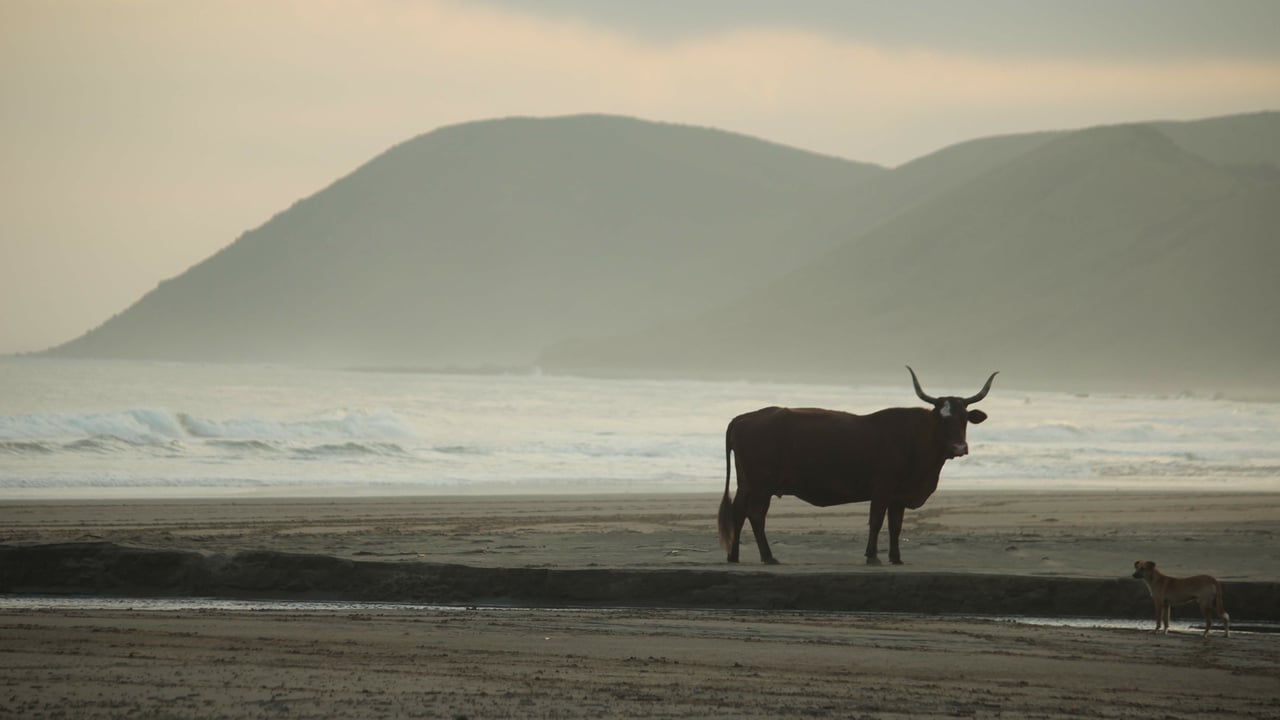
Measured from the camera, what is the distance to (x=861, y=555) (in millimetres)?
15492

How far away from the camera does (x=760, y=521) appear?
50.3 feet

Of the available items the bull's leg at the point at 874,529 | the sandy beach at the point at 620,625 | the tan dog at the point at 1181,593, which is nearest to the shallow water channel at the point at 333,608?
the sandy beach at the point at 620,625

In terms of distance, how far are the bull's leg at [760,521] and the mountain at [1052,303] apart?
132459 mm

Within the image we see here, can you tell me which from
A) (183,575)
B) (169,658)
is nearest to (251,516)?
(183,575)

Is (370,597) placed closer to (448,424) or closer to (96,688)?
(96,688)

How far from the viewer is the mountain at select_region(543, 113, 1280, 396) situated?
160m

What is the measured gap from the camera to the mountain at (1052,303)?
159750mm

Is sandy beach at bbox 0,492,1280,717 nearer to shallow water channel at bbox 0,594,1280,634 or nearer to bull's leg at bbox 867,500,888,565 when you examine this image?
shallow water channel at bbox 0,594,1280,634

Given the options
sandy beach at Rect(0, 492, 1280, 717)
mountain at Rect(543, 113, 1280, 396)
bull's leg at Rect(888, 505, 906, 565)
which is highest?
mountain at Rect(543, 113, 1280, 396)

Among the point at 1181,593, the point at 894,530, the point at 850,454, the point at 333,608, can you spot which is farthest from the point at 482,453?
the point at 1181,593

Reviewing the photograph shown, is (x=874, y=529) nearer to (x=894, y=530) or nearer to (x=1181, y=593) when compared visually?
(x=894, y=530)

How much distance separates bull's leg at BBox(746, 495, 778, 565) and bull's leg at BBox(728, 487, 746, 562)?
0.08 metres

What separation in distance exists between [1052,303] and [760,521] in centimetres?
16720

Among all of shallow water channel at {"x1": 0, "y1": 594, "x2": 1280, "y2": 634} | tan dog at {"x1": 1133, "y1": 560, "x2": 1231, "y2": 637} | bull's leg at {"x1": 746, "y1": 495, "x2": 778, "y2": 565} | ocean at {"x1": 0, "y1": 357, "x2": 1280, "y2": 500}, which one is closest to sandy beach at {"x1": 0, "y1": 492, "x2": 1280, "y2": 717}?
shallow water channel at {"x1": 0, "y1": 594, "x2": 1280, "y2": 634}
